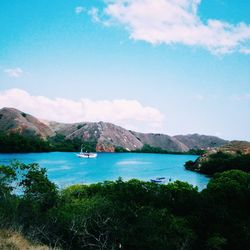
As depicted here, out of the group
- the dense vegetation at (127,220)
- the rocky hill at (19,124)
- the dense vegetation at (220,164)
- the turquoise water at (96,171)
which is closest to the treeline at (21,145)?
the turquoise water at (96,171)

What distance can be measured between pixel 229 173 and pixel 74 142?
433 ft

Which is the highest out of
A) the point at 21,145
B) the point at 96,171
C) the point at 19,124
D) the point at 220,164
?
the point at 19,124

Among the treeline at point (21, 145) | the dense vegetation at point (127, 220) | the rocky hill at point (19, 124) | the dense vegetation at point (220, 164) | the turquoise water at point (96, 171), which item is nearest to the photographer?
the dense vegetation at point (127, 220)

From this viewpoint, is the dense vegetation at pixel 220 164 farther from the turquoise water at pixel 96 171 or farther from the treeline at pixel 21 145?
the treeline at pixel 21 145

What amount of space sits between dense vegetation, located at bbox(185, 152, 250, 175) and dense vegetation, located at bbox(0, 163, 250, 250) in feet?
184

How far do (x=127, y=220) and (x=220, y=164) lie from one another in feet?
251

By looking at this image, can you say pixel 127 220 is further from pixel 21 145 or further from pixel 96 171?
pixel 21 145

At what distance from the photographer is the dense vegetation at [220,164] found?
266ft

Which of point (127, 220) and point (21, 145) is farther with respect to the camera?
point (21, 145)

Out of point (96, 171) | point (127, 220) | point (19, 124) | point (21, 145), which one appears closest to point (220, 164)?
point (96, 171)

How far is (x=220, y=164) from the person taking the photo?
8869 cm

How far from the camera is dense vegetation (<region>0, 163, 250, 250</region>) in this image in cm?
1441

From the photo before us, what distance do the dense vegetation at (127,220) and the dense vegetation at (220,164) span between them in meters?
55.9

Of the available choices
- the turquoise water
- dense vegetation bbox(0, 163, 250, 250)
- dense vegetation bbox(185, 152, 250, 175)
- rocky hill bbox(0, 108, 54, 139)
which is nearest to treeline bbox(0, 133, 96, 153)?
the turquoise water
